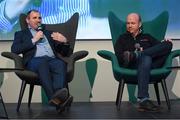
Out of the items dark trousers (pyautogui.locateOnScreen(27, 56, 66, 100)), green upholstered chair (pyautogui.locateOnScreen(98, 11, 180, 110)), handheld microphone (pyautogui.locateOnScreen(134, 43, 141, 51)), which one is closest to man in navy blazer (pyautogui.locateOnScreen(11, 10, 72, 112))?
dark trousers (pyautogui.locateOnScreen(27, 56, 66, 100))

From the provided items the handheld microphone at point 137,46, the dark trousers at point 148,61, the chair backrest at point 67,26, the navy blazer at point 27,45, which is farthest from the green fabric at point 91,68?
the dark trousers at point 148,61

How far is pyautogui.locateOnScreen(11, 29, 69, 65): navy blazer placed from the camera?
456 cm

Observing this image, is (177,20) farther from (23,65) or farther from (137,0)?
(23,65)

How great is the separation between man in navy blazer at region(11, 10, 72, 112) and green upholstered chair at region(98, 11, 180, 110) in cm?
51

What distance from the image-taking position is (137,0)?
547 centimetres

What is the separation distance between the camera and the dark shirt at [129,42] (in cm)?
466

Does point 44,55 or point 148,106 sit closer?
point 148,106

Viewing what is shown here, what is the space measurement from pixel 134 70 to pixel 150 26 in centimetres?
93

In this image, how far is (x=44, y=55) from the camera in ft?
15.3

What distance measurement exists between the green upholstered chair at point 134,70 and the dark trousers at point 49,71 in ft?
1.74

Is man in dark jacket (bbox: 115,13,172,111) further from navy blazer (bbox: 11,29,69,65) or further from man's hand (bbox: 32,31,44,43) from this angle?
man's hand (bbox: 32,31,44,43)

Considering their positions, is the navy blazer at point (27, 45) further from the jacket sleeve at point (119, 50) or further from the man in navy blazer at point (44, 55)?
the jacket sleeve at point (119, 50)

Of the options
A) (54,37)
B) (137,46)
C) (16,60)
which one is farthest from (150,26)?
(16,60)

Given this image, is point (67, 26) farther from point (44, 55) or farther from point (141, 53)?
point (141, 53)
